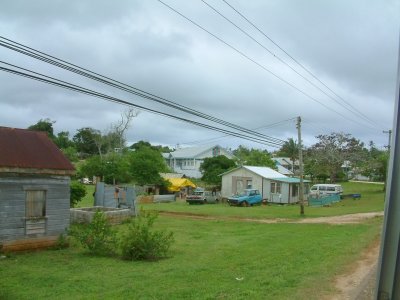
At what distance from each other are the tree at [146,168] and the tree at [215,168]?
5938 millimetres

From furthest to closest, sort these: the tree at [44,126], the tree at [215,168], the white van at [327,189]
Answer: the tree at [44,126] → the tree at [215,168] → the white van at [327,189]

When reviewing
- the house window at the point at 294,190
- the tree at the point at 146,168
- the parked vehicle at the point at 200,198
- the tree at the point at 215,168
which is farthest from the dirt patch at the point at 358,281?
the tree at the point at 146,168

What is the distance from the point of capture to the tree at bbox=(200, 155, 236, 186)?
199 ft

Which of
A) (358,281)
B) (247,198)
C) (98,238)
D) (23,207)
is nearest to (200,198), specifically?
(247,198)

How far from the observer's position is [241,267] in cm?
1288

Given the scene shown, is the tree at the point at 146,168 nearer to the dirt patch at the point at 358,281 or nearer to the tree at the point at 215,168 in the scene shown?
the tree at the point at 215,168

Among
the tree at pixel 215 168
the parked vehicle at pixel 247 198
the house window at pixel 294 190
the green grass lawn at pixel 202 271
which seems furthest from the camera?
the tree at pixel 215 168

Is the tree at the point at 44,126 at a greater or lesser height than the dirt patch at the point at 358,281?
greater

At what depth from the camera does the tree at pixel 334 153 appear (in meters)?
71.7

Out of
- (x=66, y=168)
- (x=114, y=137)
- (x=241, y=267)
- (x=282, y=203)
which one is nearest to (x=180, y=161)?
(x=114, y=137)

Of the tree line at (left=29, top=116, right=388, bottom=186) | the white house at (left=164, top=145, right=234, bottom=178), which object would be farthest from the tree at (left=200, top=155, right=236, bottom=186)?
the white house at (left=164, top=145, right=234, bottom=178)

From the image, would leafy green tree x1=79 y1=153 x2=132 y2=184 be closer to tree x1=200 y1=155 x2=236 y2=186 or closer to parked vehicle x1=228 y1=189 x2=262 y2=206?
tree x1=200 y1=155 x2=236 y2=186

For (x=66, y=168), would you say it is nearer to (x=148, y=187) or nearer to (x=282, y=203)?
(x=282, y=203)

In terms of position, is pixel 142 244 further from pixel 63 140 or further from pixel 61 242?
pixel 63 140
